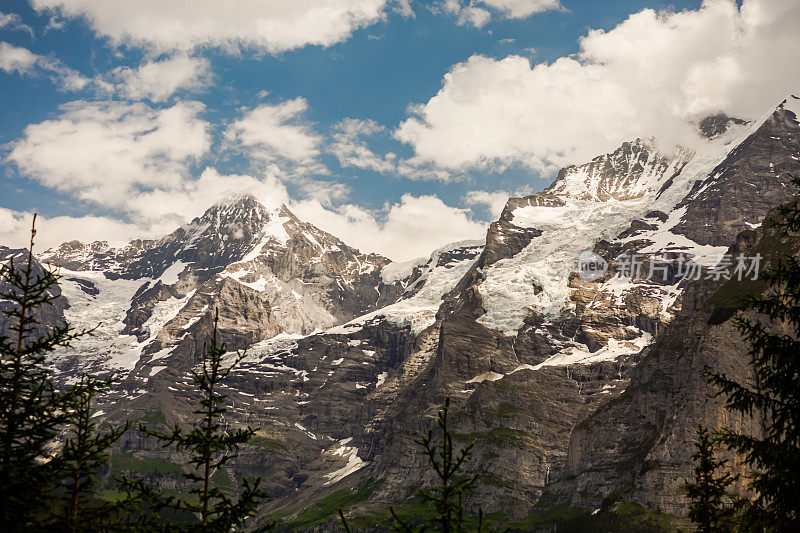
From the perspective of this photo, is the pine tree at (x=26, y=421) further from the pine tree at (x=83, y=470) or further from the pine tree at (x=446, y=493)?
the pine tree at (x=446, y=493)

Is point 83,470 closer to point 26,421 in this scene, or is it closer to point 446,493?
point 26,421

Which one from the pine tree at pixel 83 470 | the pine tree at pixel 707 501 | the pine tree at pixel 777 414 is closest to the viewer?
the pine tree at pixel 83 470

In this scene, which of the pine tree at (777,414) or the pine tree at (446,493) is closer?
the pine tree at (446,493)

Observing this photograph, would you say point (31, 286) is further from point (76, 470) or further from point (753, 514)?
point (753, 514)

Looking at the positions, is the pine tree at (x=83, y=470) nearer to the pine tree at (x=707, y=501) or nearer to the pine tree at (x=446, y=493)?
the pine tree at (x=446, y=493)

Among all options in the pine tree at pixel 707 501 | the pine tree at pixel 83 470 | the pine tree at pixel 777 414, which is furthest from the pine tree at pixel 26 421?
the pine tree at pixel 777 414

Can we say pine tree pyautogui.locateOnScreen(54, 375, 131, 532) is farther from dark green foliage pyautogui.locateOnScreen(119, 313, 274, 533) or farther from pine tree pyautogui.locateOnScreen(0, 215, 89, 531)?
dark green foliage pyautogui.locateOnScreen(119, 313, 274, 533)

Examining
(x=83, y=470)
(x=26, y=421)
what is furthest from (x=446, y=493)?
(x=26, y=421)

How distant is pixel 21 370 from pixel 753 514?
28.6 meters

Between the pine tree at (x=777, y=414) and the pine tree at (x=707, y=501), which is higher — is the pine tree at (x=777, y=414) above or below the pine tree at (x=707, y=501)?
above

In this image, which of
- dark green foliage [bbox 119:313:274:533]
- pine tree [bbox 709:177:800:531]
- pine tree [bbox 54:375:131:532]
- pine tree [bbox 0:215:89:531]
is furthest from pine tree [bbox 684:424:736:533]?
pine tree [bbox 0:215:89:531]

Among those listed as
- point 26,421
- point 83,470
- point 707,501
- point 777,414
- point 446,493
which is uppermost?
point 777,414

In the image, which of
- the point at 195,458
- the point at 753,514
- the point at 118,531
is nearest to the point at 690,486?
the point at 753,514

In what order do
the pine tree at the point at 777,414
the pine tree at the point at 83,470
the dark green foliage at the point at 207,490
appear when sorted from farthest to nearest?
the pine tree at the point at 777,414, the dark green foliage at the point at 207,490, the pine tree at the point at 83,470
